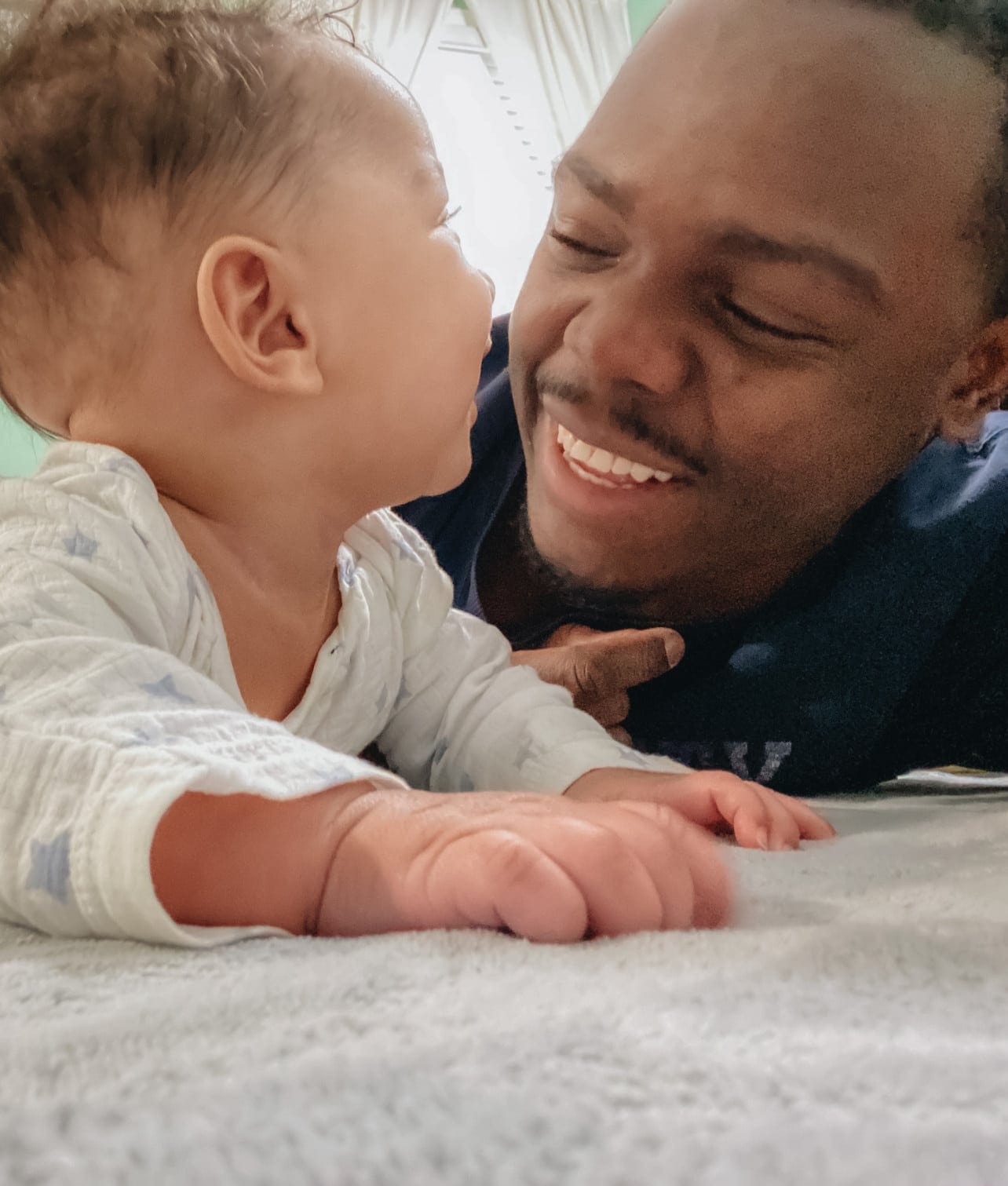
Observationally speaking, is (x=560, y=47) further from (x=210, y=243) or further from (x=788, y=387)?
(x=210, y=243)

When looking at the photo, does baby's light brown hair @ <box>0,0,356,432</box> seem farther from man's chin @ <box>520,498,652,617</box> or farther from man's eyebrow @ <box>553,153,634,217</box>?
man's chin @ <box>520,498,652,617</box>

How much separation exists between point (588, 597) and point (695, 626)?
0.09 meters

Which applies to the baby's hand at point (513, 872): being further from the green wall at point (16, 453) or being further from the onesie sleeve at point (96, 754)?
the green wall at point (16, 453)

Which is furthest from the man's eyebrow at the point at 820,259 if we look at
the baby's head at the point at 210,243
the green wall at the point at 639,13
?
the green wall at the point at 639,13

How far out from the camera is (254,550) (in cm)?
65

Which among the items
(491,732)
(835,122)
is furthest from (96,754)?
(835,122)

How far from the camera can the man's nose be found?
2.40 feet

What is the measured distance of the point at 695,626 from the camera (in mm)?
833

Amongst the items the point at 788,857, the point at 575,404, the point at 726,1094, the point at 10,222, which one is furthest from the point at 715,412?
the point at 726,1094

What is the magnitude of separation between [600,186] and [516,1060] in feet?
2.28

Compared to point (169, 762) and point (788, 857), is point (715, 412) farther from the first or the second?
point (169, 762)

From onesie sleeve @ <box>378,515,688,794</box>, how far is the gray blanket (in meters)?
0.35

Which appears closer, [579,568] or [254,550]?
[254,550]

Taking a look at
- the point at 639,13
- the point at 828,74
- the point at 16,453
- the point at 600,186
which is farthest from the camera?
the point at 639,13
